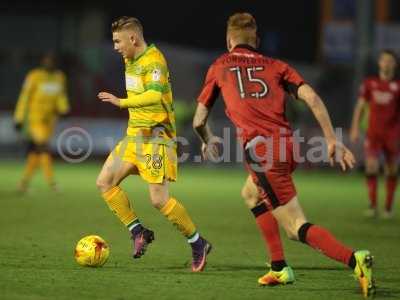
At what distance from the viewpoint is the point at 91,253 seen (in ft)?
29.4

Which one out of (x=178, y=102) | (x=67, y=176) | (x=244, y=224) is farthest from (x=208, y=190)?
(x=178, y=102)

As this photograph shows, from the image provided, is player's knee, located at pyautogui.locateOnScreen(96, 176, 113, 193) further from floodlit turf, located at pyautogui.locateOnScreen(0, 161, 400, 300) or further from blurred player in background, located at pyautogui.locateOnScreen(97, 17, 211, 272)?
floodlit turf, located at pyautogui.locateOnScreen(0, 161, 400, 300)

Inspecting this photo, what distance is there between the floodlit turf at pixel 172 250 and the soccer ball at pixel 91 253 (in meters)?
0.09

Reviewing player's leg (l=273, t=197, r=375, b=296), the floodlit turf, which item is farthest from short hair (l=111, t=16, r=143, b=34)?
player's leg (l=273, t=197, r=375, b=296)

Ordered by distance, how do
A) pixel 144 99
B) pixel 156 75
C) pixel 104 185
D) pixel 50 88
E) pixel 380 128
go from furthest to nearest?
1. pixel 50 88
2. pixel 380 128
3. pixel 104 185
4. pixel 156 75
5. pixel 144 99

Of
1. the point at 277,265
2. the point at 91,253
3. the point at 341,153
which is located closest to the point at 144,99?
the point at 91,253

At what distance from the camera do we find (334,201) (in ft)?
55.8

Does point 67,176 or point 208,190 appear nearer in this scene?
point 208,190

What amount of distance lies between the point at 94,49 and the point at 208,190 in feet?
48.7

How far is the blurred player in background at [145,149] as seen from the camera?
29.6ft

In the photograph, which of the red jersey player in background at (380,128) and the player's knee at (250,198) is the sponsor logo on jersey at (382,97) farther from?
the player's knee at (250,198)

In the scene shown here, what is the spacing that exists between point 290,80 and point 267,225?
1.18 m

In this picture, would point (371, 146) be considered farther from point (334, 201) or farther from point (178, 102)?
point (178, 102)

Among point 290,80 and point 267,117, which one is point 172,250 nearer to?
point 267,117
